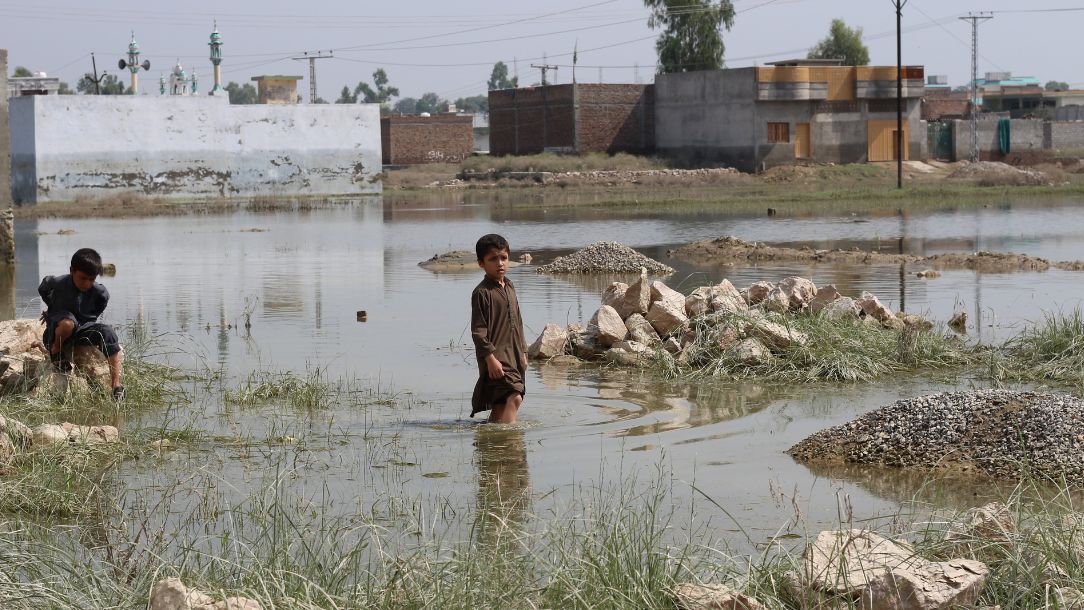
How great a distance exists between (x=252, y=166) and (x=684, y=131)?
2195 cm

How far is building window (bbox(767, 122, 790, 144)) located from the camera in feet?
204

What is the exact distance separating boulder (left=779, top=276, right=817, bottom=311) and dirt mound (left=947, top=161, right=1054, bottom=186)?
40083mm

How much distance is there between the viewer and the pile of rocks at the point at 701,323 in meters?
11.5

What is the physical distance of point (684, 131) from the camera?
66.0m

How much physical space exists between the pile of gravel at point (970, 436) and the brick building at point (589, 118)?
5872cm

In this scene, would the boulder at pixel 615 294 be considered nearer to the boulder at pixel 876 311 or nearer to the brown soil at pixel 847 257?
the boulder at pixel 876 311

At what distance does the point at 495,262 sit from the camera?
8578mm

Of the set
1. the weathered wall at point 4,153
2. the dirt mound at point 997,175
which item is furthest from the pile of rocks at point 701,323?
the dirt mound at point 997,175

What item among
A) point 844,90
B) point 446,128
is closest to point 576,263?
point 844,90

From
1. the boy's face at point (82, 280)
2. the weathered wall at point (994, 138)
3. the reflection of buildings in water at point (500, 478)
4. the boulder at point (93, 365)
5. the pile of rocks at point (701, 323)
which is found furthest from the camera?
the weathered wall at point (994, 138)

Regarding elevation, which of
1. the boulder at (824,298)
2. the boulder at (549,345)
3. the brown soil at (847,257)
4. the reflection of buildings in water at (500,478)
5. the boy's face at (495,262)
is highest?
the boy's face at (495,262)

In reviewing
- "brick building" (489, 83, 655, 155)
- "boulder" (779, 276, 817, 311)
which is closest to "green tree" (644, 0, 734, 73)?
"brick building" (489, 83, 655, 155)

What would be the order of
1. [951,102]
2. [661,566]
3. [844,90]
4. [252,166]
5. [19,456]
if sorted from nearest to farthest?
[661,566]
[19,456]
[252,166]
[844,90]
[951,102]

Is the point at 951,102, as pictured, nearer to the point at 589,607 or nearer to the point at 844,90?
the point at 844,90
